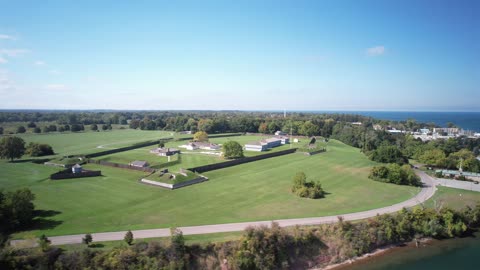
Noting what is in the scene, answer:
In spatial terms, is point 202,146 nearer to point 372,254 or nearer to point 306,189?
point 306,189

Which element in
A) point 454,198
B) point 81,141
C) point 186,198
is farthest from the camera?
point 81,141

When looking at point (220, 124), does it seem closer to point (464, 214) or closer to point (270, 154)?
point (270, 154)

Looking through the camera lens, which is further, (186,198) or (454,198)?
(454,198)

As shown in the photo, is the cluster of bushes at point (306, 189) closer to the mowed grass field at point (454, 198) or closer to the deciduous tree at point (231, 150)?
the mowed grass field at point (454, 198)

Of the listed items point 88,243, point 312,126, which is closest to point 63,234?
point 88,243

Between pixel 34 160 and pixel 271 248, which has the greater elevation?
pixel 34 160

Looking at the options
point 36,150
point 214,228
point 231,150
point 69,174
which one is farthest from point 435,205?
point 36,150

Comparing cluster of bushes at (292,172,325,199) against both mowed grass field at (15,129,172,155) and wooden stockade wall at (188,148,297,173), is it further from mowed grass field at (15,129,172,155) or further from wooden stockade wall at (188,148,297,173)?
mowed grass field at (15,129,172,155)

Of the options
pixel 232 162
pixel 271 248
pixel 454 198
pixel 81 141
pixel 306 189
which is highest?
pixel 81 141

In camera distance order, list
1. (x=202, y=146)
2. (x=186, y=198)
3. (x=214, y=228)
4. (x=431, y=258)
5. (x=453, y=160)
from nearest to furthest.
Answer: (x=431, y=258) < (x=214, y=228) < (x=186, y=198) < (x=453, y=160) < (x=202, y=146)
